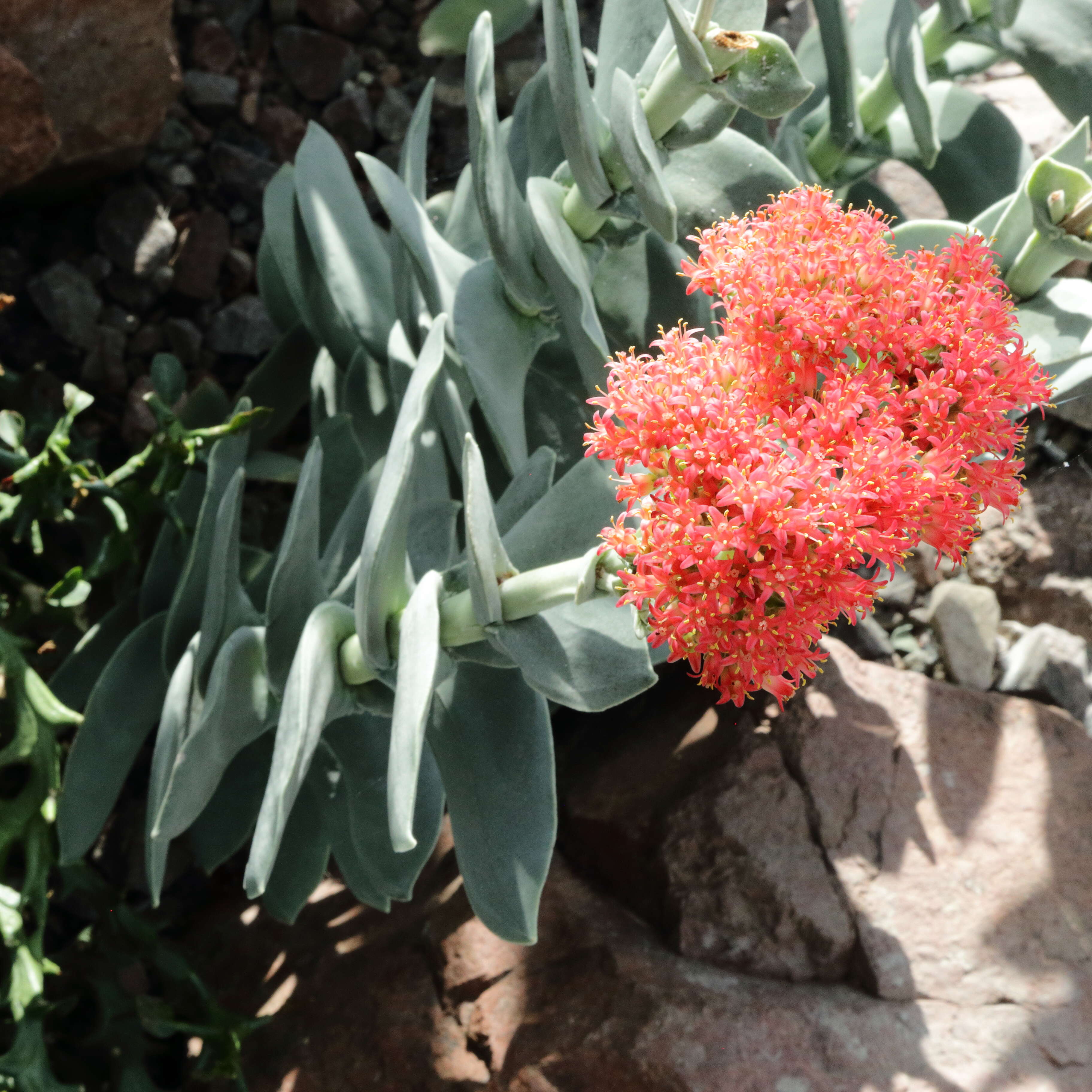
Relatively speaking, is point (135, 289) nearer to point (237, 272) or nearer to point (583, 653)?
point (237, 272)

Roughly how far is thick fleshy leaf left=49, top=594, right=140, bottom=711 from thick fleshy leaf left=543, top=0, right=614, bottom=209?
0.75 metres

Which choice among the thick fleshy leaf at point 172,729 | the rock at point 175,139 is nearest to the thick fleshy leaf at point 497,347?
the thick fleshy leaf at point 172,729

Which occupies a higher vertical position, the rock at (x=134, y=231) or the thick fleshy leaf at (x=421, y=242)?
the thick fleshy leaf at (x=421, y=242)

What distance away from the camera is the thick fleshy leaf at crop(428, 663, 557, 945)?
93cm

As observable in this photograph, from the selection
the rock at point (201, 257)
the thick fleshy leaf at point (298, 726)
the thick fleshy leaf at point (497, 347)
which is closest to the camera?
the thick fleshy leaf at point (298, 726)

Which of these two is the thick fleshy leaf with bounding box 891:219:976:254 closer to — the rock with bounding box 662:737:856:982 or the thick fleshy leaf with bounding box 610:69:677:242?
the thick fleshy leaf with bounding box 610:69:677:242

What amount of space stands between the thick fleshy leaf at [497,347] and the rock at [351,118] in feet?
2.56

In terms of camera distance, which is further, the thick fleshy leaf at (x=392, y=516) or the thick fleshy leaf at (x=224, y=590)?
the thick fleshy leaf at (x=224, y=590)

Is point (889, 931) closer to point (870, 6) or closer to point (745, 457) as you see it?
point (745, 457)

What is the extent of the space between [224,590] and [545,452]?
32 cm

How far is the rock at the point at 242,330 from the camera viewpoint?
165 cm

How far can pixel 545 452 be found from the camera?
0.98m

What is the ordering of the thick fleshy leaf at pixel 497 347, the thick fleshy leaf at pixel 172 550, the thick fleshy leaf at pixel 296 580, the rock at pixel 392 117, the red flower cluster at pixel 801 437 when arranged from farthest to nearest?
the rock at pixel 392 117 → the thick fleshy leaf at pixel 172 550 → the thick fleshy leaf at pixel 497 347 → the thick fleshy leaf at pixel 296 580 → the red flower cluster at pixel 801 437

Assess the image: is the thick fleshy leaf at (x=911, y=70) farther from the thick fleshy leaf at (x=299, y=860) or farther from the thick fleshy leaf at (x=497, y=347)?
the thick fleshy leaf at (x=299, y=860)
